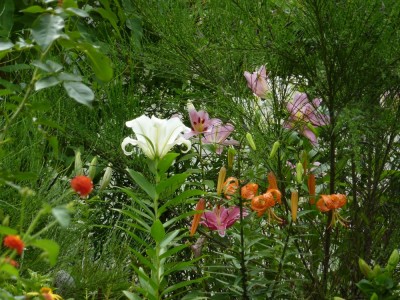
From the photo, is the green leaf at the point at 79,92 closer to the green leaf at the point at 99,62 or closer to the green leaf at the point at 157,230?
the green leaf at the point at 99,62

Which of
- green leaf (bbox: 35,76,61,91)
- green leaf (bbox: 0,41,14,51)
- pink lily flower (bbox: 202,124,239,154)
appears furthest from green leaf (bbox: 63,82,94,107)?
pink lily flower (bbox: 202,124,239,154)

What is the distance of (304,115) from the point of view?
299 cm

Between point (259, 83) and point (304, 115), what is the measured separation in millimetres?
188

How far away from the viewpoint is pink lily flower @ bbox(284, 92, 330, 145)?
298 cm

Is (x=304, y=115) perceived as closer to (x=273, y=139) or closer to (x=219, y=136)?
(x=273, y=139)

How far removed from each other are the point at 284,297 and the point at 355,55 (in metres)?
0.79

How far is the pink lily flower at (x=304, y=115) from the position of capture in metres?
2.98

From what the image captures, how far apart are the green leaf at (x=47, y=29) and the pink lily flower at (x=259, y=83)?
1631 mm

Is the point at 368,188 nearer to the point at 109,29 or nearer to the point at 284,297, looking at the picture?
the point at 284,297

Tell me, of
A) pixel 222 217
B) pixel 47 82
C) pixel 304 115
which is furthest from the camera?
pixel 304 115

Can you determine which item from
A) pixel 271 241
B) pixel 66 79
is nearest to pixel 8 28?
pixel 271 241

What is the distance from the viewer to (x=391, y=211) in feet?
10.1

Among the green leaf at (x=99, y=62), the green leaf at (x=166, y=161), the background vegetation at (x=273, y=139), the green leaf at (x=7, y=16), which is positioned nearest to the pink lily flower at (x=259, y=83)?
the background vegetation at (x=273, y=139)

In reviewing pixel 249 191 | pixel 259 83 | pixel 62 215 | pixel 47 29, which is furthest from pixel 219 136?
pixel 62 215
